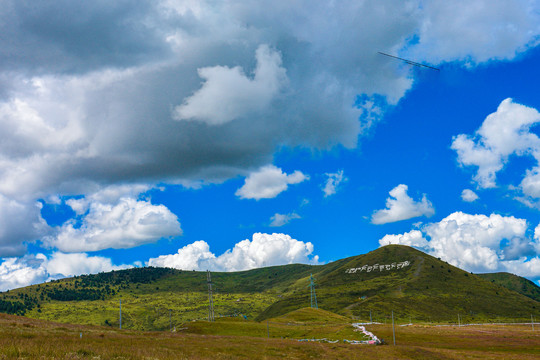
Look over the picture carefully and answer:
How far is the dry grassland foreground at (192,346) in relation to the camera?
2262 cm

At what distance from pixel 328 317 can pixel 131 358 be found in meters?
164

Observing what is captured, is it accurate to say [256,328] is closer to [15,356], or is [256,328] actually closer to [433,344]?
[433,344]

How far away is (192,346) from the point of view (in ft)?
159

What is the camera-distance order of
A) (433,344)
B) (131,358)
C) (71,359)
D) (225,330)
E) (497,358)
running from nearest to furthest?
1. (71,359)
2. (131,358)
3. (497,358)
4. (433,344)
5. (225,330)

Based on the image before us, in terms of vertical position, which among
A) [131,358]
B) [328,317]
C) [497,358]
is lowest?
[328,317]

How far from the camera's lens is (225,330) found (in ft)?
341

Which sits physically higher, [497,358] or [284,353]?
[284,353]

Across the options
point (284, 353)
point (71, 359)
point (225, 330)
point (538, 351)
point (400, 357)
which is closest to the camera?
point (71, 359)

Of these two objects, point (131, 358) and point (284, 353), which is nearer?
point (131, 358)

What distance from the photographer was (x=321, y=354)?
56.9 meters

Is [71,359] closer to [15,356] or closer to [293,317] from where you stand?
[15,356]

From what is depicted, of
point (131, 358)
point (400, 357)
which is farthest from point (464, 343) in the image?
point (131, 358)

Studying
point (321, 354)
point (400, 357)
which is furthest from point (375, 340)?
point (321, 354)

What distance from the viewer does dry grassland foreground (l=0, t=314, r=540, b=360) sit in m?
22.6
